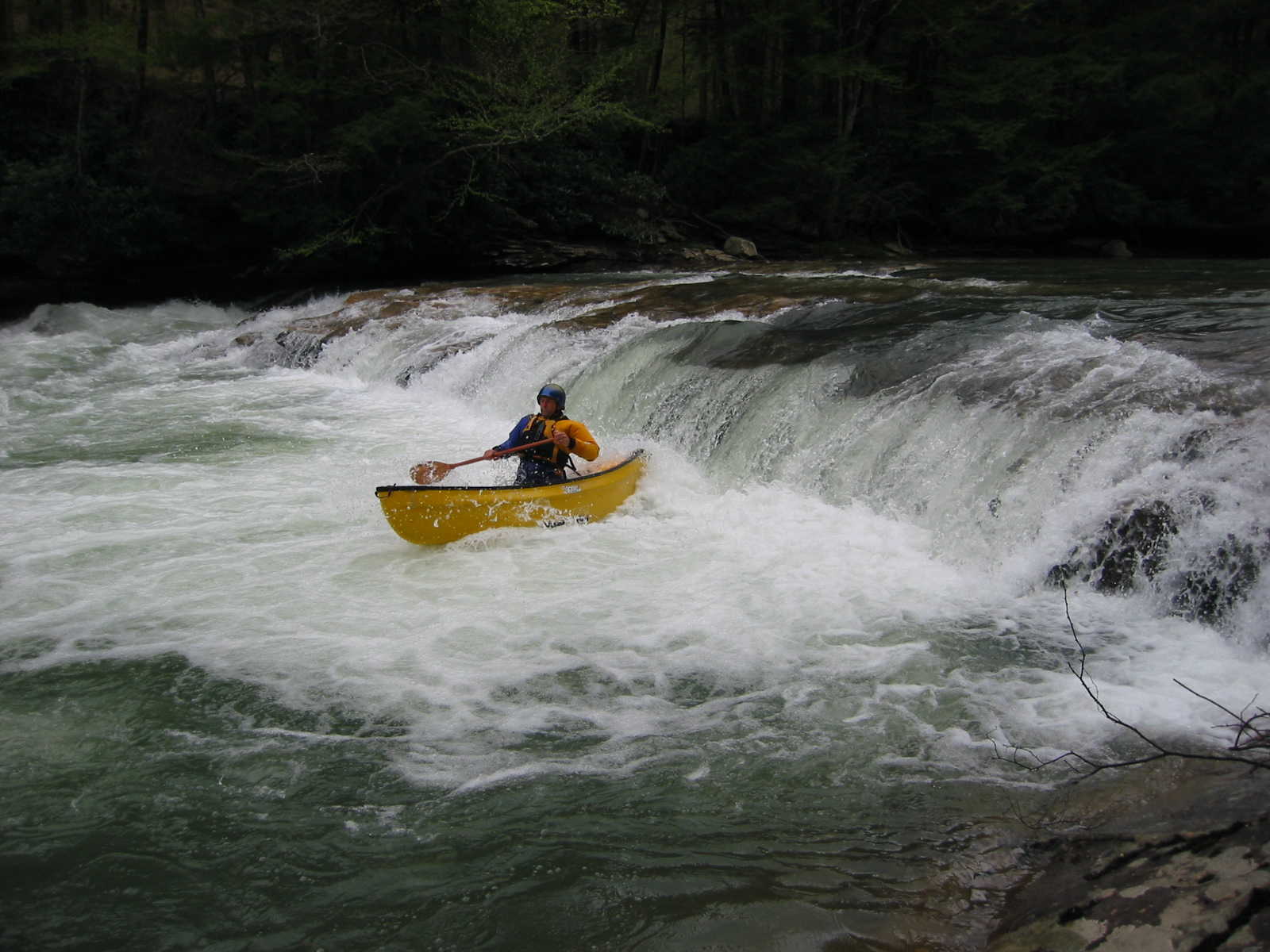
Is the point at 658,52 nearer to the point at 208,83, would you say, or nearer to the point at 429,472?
the point at 208,83

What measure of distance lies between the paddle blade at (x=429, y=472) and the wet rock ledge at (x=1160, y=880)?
4255 millimetres

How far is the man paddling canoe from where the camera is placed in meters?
6.23

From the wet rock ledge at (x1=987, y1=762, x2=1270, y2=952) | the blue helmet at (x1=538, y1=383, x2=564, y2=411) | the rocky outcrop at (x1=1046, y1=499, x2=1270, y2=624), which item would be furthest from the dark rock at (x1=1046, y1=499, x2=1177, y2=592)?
the blue helmet at (x1=538, y1=383, x2=564, y2=411)

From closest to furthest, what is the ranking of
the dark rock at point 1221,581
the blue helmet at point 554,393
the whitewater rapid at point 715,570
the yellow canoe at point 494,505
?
the whitewater rapid at point 715,570 < the dark rock at point 1221,581 < the yellow canoe at point 494,505 < the blue helmet at point 554,393

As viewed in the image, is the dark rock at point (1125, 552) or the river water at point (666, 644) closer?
the river water at point (666, 644)

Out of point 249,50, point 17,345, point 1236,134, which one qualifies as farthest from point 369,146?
point 1236,134

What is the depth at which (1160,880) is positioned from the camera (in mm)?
2260

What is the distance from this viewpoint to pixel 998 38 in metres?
20.8

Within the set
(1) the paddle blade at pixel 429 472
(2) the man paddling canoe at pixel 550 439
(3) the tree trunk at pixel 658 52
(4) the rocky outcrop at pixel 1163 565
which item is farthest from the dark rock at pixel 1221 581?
(3) the tree trunk at pixel 658 52

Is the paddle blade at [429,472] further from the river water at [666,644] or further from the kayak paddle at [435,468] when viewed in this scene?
the river water at [666,644]

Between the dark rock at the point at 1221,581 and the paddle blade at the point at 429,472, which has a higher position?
the paddle blade at the point at 429,472

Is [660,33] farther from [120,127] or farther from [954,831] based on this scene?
[954,831]

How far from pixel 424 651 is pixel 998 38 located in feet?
68.9

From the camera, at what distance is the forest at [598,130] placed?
17344 mm
